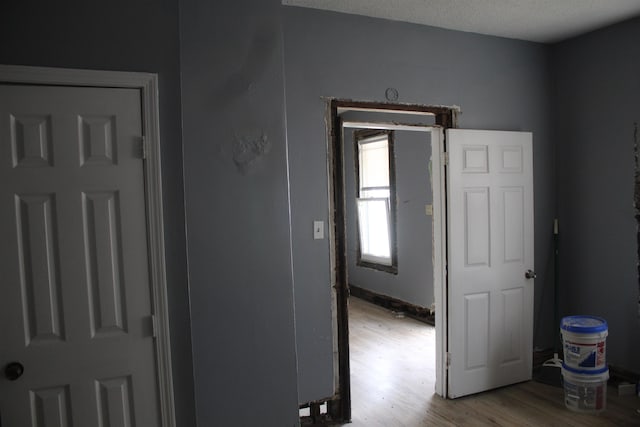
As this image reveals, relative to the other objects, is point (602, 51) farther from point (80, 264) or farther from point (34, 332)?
point (34, 332)

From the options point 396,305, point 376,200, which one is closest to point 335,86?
point 376,200

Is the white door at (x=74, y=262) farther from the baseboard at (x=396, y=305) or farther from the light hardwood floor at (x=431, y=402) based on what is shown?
the baseboard at (x=396, y=305)

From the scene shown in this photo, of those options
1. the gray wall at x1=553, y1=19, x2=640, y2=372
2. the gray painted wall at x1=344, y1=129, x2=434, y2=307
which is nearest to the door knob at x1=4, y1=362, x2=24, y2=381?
the gray wall at x1=553, y1=19, x2=640, y2=372

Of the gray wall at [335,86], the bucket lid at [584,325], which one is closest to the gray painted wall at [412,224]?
the gray wall at [335,86]

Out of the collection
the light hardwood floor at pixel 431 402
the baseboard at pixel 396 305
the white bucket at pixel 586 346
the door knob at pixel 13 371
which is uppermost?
the door knob at pixel 13 371

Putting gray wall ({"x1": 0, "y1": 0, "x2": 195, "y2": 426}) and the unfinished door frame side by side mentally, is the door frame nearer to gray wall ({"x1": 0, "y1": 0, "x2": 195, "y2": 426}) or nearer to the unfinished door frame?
gray wall ({"x1": 0, "y1": 0, "x2": 195, "y2": 426})

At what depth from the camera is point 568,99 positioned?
3861 mm

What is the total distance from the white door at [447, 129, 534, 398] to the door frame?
2.15 m

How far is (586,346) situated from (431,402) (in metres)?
1.16

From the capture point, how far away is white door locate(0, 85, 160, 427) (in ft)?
5.99

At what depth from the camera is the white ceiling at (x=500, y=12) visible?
2.91 m

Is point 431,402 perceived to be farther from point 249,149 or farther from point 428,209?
point 428,209

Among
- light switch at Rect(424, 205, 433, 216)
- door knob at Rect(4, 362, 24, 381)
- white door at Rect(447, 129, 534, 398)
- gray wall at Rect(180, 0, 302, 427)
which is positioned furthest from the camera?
light switch at Rect(424, 205, 433, 216)

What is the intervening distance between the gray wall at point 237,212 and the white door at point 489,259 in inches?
62.1
